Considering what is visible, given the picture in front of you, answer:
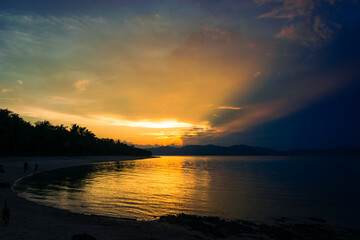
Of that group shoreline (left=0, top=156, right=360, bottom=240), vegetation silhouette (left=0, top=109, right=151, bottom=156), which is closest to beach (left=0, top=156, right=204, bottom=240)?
shoreline (left=0, top=156, right=360, bottom=240)

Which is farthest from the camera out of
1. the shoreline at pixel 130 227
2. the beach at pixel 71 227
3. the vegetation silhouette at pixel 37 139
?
the vegetation silhouette at pixel 37 139

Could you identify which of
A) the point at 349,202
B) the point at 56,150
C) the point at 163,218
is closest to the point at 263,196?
the point at 349,202

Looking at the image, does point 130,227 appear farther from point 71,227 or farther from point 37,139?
point 37,139

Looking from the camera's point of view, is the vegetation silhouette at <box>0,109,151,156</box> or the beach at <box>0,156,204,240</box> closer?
the beach at <box>0,156,204,240</box>

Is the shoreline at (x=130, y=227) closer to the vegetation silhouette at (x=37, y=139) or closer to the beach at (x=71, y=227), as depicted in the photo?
the beach at (x=71, y=227)

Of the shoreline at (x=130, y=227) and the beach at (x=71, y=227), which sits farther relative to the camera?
the shoreline at (x=130, y=227)

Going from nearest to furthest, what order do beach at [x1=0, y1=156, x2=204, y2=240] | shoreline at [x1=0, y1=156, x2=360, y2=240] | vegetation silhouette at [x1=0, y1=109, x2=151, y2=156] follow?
1. beach at [x1=0, y1=156, x2=204, y2=240]
2. shoreline at [x1=0, y1=156, x2=360, y2=240]
3. vegetation silhouette at [x1=0, y1=109, x2=151, y2=156]

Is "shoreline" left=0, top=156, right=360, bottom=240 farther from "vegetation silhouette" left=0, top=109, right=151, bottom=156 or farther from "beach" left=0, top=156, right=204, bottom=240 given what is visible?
"vegetation silhouette" left=0, top=109, right=151, bottom=156

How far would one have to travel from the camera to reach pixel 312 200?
32.1 metres

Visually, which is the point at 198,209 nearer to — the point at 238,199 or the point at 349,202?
the point at 238,199

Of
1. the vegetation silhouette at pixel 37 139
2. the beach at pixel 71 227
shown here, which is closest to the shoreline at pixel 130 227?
the beach at pixel 71 227

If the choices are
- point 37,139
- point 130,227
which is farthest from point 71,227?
point 37,139

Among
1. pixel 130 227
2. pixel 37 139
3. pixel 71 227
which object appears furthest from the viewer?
pixel 37 139

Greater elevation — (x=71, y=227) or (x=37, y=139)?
(x=37, y=139)
